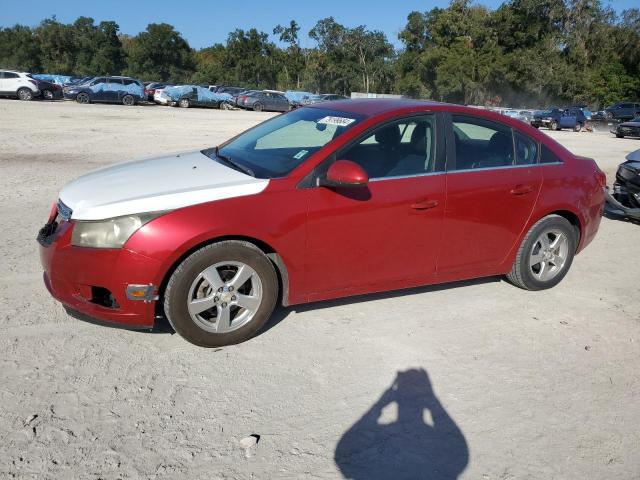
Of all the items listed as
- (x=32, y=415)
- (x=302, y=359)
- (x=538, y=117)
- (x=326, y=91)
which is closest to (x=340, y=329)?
(x=302, y=359)

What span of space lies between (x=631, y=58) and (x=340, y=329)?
2641 inches

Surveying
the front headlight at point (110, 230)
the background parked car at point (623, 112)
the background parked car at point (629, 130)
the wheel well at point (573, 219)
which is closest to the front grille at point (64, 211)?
the front headlight at point (110, 230)

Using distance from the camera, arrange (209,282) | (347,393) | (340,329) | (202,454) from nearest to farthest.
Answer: (202,454) → (347,393) → (209,282) → (340,329)

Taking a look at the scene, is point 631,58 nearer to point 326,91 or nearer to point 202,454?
point 326,91

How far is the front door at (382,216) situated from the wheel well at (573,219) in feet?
4.87

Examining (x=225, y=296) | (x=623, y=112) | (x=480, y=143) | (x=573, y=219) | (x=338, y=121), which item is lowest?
(x=225, y=296)

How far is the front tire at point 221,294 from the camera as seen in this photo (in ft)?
12.1

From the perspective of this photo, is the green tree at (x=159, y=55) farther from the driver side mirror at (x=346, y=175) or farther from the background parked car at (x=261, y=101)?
the driver side mirror at (x=346, y=175)

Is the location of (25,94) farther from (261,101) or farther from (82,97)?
(261,101)

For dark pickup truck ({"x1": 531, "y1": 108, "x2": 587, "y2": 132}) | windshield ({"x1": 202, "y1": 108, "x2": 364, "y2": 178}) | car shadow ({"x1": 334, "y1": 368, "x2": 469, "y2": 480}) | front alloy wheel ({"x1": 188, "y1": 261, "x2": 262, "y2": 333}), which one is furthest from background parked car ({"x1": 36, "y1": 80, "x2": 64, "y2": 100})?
car shadow ({"x1": 334, "y1": 368, "x2": 469, "y2": 480})

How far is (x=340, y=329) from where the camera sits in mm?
4281

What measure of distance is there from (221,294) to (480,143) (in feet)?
8.38

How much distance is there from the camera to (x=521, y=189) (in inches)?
191

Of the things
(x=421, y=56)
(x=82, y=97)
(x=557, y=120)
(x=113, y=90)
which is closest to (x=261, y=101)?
(x=113, y=90)
